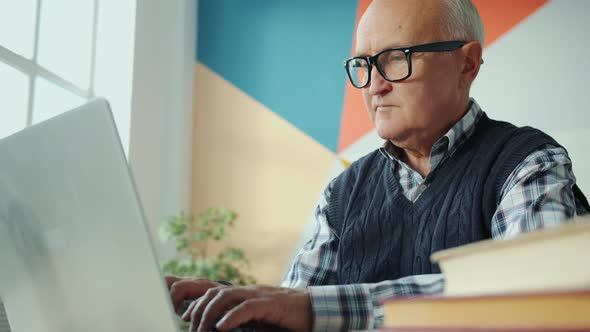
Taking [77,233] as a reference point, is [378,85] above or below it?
above

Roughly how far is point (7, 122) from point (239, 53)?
1.70 m

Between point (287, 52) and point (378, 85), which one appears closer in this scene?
point (378, 85)

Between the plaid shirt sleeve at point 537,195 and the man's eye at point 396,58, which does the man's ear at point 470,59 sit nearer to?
the man's eye at point 396,58

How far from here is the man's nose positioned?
1.37 meters

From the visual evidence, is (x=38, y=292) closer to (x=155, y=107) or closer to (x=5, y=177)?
(x=5, y=177)

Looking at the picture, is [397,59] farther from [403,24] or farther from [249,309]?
[249,309]

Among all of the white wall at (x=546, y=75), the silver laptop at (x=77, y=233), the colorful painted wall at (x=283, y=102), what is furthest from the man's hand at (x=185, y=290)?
the colorful painted wall at (x=283, y=102)

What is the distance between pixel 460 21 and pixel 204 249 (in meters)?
2.69

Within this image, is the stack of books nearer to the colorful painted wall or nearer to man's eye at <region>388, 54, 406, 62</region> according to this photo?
man's eye at <region>388, 54, 406, 62</region>

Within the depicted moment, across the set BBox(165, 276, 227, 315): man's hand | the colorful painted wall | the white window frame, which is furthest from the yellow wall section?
BBox(165, 276, 227, 315): man's hand

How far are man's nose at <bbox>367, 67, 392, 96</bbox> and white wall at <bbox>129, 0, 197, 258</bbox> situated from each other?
7.82 ft

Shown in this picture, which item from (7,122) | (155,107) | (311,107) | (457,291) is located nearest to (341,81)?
(311,107)

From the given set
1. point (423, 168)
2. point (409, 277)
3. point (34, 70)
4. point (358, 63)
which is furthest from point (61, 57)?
point (409, 277)

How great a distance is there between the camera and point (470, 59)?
4.72ft
